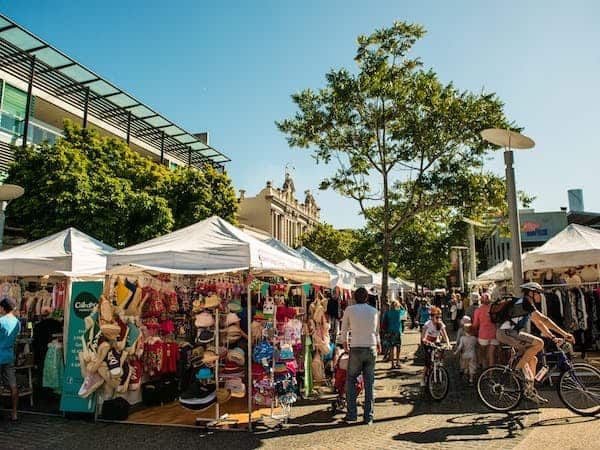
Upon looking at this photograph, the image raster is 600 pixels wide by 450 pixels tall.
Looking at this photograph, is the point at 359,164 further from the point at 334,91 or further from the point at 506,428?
the point at 506,428

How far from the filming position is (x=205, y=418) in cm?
680

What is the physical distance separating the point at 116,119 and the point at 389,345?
2597cm

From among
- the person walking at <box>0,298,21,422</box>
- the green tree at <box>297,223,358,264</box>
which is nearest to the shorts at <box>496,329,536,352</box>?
the person walking at <box>0,298,21,422</box>

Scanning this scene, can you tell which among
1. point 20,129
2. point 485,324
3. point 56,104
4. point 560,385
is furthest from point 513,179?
point 56,104

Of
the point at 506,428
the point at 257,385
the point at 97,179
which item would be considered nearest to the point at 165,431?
the point at 257,385

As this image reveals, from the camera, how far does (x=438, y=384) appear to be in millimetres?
7809

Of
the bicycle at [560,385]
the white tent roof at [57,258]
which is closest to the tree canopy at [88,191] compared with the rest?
the white tent roof at [57,258]

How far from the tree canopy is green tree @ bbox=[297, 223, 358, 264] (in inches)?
1241

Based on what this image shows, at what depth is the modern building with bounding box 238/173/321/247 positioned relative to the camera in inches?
2298

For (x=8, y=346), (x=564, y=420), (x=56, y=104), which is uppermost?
(x=56, y=104)

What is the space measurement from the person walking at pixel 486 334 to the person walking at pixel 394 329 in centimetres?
325

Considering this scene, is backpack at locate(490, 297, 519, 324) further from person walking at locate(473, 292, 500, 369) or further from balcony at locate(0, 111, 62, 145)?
balcony at locate(0, 111, 62, 145)

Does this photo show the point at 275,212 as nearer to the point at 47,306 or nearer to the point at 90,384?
the point at 47,306

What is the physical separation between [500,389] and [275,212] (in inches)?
2104
